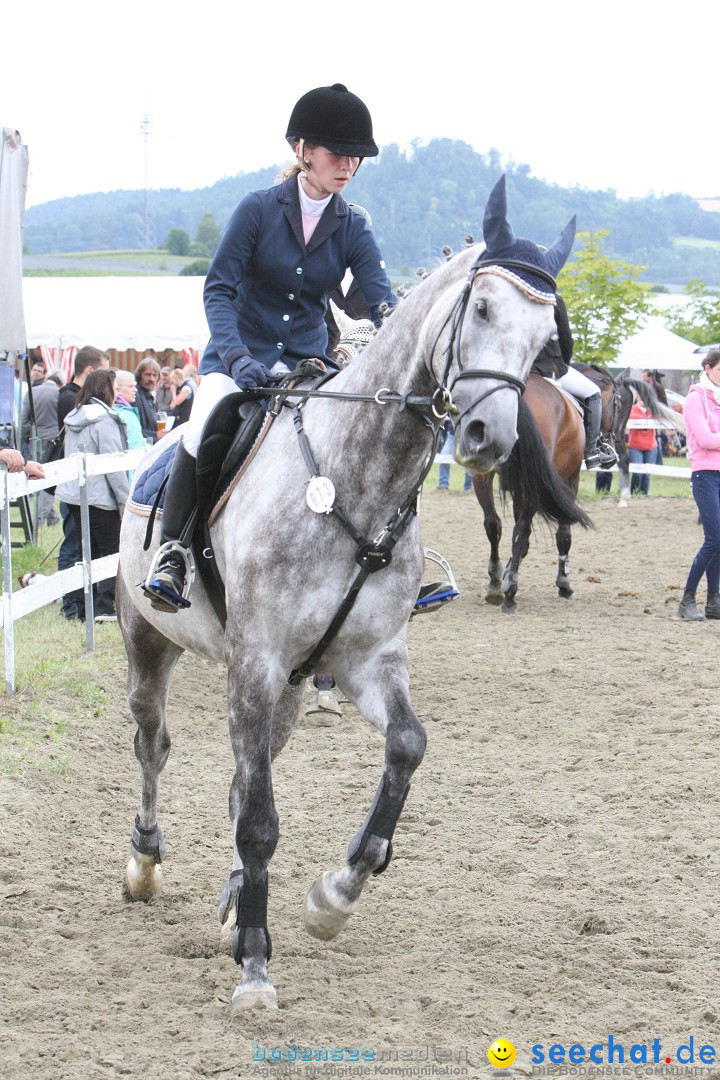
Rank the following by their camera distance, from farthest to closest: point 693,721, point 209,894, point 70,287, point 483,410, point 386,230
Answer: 1. point 386,230
2. point 70,287
3. point 693,721
4. point 209,894
5. point 483,410

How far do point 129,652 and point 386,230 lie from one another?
69.1 m

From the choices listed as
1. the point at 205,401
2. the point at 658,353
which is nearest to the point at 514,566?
the point at 205,401

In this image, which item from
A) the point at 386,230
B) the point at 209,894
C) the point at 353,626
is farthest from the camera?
the point at 386,230

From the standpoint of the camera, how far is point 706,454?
34.8 ft

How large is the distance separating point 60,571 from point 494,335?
6645mm

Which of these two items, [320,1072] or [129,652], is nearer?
[320,1072]

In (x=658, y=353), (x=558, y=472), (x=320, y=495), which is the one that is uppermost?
(x=320, y=495)

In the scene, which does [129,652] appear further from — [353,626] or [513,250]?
[513,250]

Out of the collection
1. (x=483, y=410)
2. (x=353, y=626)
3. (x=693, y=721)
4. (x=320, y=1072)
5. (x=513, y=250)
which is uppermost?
(x=513, y=250)

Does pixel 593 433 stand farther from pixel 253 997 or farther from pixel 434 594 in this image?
pixel 253 997

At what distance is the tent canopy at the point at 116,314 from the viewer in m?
25.7

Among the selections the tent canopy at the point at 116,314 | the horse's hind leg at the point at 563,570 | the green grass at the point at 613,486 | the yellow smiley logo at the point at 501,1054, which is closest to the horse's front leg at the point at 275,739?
the yellow smiley logo at the point at 501,1054

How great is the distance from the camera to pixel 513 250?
3520 millimetres

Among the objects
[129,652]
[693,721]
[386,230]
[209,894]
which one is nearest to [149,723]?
[129,652]
